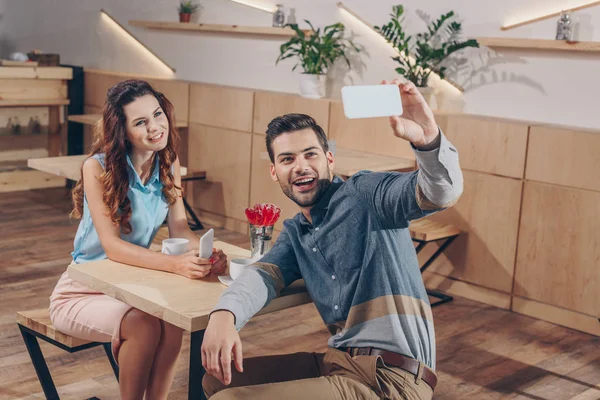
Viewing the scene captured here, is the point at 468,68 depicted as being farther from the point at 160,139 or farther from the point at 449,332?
the point at 160,139

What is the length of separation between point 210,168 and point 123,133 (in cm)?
370

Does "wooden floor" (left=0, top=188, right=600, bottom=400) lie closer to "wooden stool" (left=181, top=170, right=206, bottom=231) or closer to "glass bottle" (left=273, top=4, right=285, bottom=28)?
"wooden stool" (left=181, top=170, right=206, bottom=231)

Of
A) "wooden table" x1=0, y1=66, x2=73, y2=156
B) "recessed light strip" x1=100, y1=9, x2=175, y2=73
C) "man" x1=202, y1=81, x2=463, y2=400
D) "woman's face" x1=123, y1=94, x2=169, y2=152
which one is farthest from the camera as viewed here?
"recessed light strip" x1=100, y1=9, x2=175, y2=73

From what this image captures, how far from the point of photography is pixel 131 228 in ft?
9.33

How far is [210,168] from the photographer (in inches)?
257

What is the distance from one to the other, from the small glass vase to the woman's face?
49cm

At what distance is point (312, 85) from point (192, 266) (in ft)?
11.2

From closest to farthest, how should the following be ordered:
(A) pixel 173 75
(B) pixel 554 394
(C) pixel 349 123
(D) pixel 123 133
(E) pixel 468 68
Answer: (D) pixel 123 133
(B) pixel 554 394
(E) pixel 468 68
(C) pixel 349 123
(A) pixel 173 75

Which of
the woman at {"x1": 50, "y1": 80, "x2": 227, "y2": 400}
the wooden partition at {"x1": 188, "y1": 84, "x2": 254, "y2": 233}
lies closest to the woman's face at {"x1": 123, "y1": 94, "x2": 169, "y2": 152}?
the woman at {"x1": 50, "y1": 80, "x2": 227, "y2": 400}

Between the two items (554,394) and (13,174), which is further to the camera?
(13,174)

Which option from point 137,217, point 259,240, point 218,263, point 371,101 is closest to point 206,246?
point 218,263

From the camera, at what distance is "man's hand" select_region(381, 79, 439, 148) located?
1824mm

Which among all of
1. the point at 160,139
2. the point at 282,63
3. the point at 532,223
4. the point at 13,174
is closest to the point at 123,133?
the point at 160,139

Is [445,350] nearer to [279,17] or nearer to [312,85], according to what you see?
[312,85]
